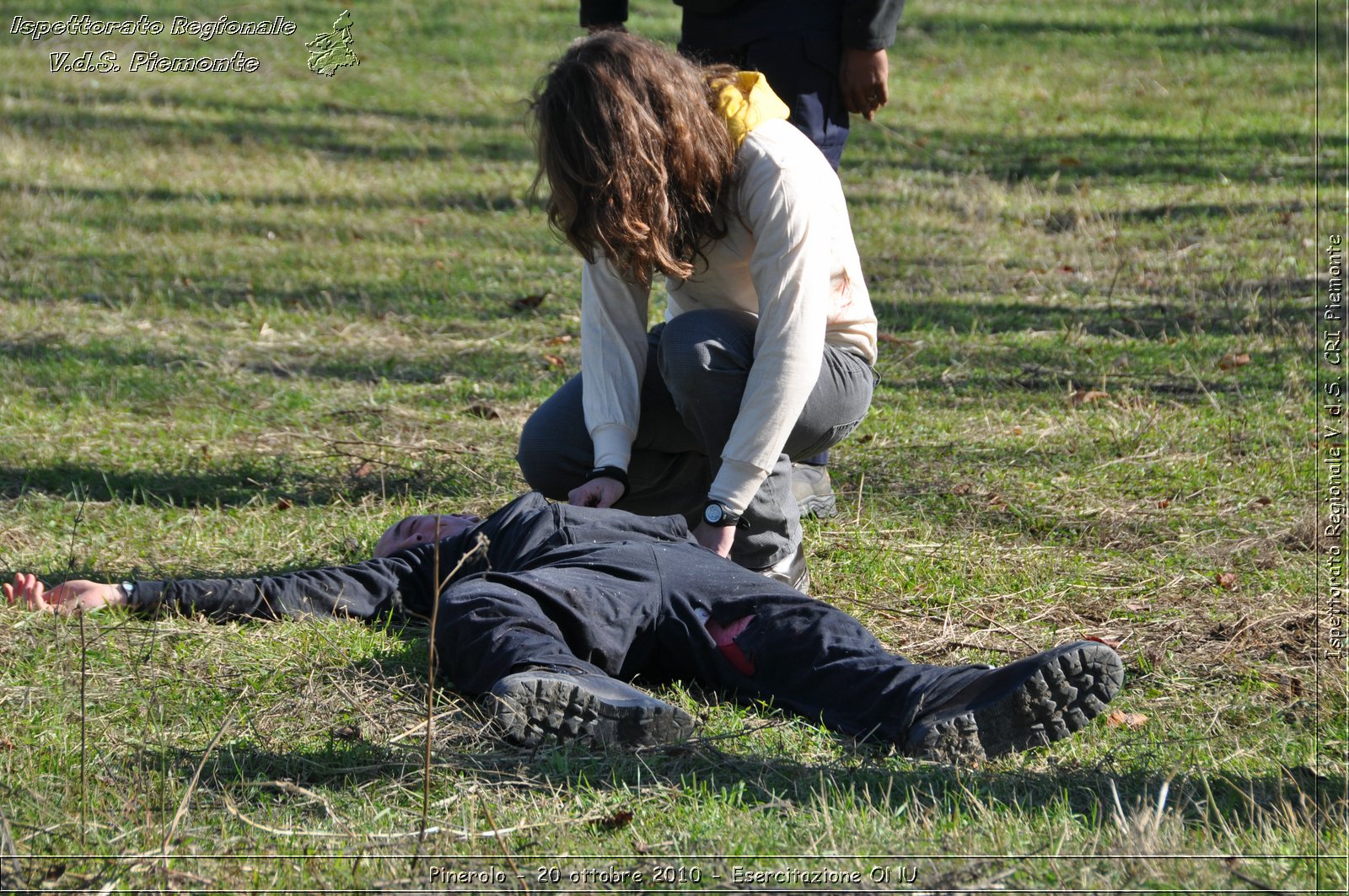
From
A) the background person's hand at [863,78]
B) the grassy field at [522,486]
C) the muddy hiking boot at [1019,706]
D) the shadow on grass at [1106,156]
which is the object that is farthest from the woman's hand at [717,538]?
the shadow on grass at [1106,156]

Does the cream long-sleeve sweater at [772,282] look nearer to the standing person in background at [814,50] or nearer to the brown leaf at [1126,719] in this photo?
the standing person in background at [814,50]

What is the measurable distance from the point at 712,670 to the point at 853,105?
7.07 feet

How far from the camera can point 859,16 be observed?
13.1 feet

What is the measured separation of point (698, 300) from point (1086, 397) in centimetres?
220

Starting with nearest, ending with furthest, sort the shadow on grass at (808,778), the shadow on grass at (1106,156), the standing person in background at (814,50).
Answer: the shadow on grass at (808,778), the standing person in background at (814,50), the shadow on grass at (1106,156)

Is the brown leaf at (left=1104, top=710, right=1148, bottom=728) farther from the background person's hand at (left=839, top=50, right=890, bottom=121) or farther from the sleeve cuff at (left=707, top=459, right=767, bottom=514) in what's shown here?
the background person's hand at (left=839, top=50, right=890, bottom=121)

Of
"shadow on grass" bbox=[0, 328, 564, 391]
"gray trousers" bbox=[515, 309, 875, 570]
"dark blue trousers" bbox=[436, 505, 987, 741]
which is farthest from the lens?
"shadow on grass" bbox=[0, 328, 564, 391]

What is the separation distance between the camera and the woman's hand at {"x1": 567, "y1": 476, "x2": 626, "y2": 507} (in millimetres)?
3312

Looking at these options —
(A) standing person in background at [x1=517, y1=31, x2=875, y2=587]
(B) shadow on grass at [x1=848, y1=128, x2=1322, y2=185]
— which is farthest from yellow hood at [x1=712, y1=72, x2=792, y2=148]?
(B) shadow on grass at [x1=848, y1=128, x2=1322, y2=185]

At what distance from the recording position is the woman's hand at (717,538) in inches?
124

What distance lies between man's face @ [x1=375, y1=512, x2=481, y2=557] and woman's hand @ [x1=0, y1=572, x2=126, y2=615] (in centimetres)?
64

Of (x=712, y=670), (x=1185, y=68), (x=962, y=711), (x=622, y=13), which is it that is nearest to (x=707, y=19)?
(x=622, y=13)

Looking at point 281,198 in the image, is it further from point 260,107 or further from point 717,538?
point 717,538

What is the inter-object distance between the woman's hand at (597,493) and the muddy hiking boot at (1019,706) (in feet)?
3.66
